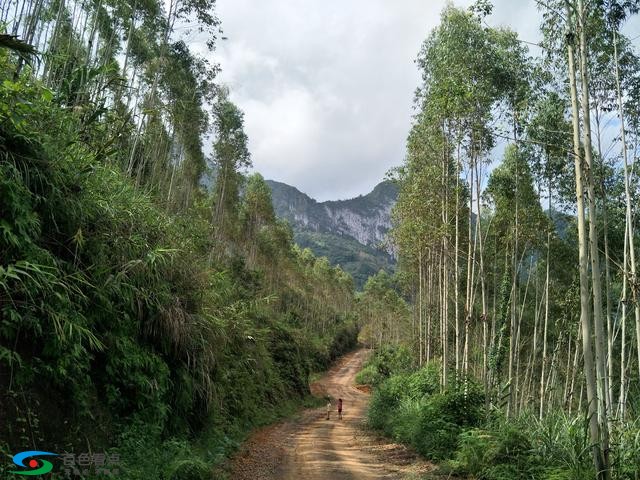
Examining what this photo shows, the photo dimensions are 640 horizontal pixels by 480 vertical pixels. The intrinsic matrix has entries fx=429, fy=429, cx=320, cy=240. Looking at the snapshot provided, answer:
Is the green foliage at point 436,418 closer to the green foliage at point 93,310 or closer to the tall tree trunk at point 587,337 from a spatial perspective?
the tall tree trunk at point 587,337

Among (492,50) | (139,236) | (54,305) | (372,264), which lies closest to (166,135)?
(492,50)

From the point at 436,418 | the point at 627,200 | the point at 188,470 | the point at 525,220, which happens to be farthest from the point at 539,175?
the point at 188,470

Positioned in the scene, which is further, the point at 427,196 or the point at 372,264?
the point at 372,264

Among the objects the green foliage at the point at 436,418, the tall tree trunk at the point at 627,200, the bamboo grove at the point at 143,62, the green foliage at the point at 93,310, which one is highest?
the bamboo grove at the point at 143,62

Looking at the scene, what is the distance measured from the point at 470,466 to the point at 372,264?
14548 centimetres

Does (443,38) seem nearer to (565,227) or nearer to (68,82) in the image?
(68,82)

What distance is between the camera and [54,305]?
436 centimetres

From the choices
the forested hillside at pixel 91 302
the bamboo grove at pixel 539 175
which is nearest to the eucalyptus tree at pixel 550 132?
the bamboo grove at pixel 539 175

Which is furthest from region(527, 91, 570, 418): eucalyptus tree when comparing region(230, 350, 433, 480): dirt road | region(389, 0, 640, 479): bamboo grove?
region(230, 350, 433, 480): dirt road

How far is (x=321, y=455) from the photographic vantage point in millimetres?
10688

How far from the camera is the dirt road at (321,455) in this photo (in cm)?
866

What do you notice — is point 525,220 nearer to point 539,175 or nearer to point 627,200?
point 539,175

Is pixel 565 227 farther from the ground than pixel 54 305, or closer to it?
farther from the ground

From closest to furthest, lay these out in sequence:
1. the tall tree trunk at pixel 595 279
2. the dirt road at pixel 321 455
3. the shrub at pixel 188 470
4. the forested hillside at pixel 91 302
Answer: the forested hillside at pixel 91 302 < the shrub at pixel 188 470 < the tall tree trunk at pixel 595 279 < the dirt road at pixel 321 455
